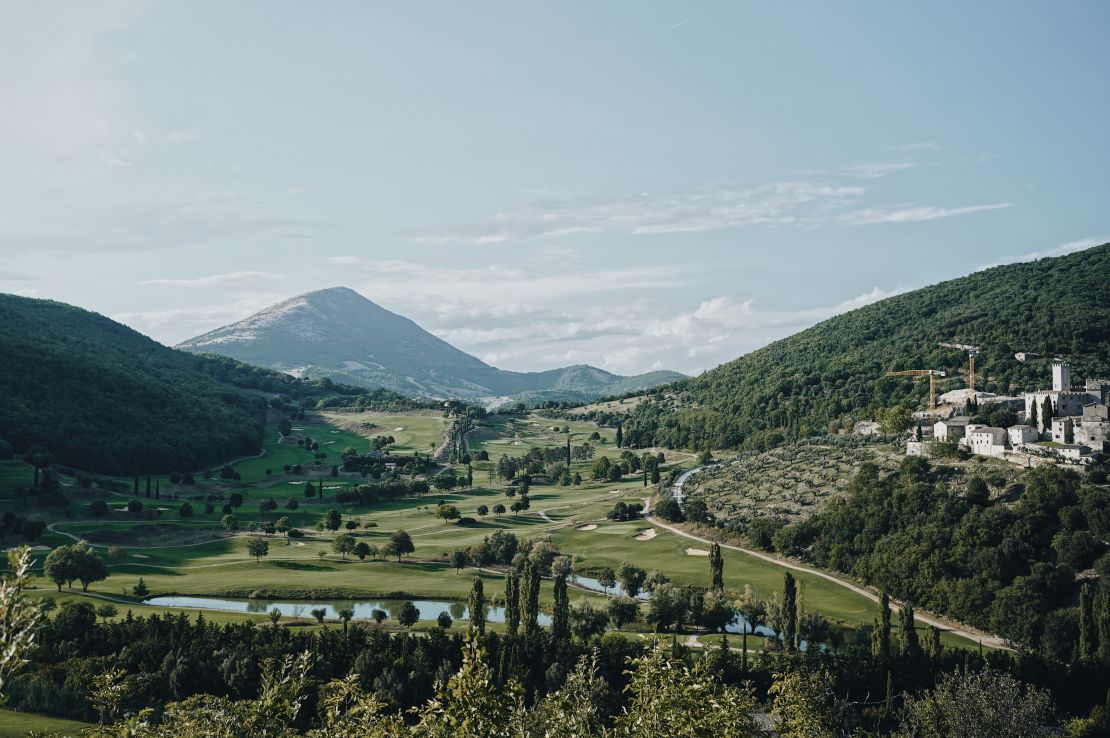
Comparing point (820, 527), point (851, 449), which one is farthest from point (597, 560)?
point (851, 449)

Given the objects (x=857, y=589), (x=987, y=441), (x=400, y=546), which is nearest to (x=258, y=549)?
(x=400, y=546)

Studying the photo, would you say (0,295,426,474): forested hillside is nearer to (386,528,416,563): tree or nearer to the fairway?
(386,528,416,563): tree

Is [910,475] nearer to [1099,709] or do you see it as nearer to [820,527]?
[820,527]

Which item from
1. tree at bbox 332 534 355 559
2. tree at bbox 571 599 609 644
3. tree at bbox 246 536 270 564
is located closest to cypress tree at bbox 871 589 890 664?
tree at bbox 571 599 609 644

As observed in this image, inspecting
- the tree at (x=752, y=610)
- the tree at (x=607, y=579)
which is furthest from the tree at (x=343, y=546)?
the tree at (x=752, y=610)

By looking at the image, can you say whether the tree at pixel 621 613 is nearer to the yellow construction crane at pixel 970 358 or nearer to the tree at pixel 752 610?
the tree at pixel 752 610

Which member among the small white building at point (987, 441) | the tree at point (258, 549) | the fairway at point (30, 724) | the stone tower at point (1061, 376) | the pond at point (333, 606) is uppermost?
the stone tower at point (1061, 376)
